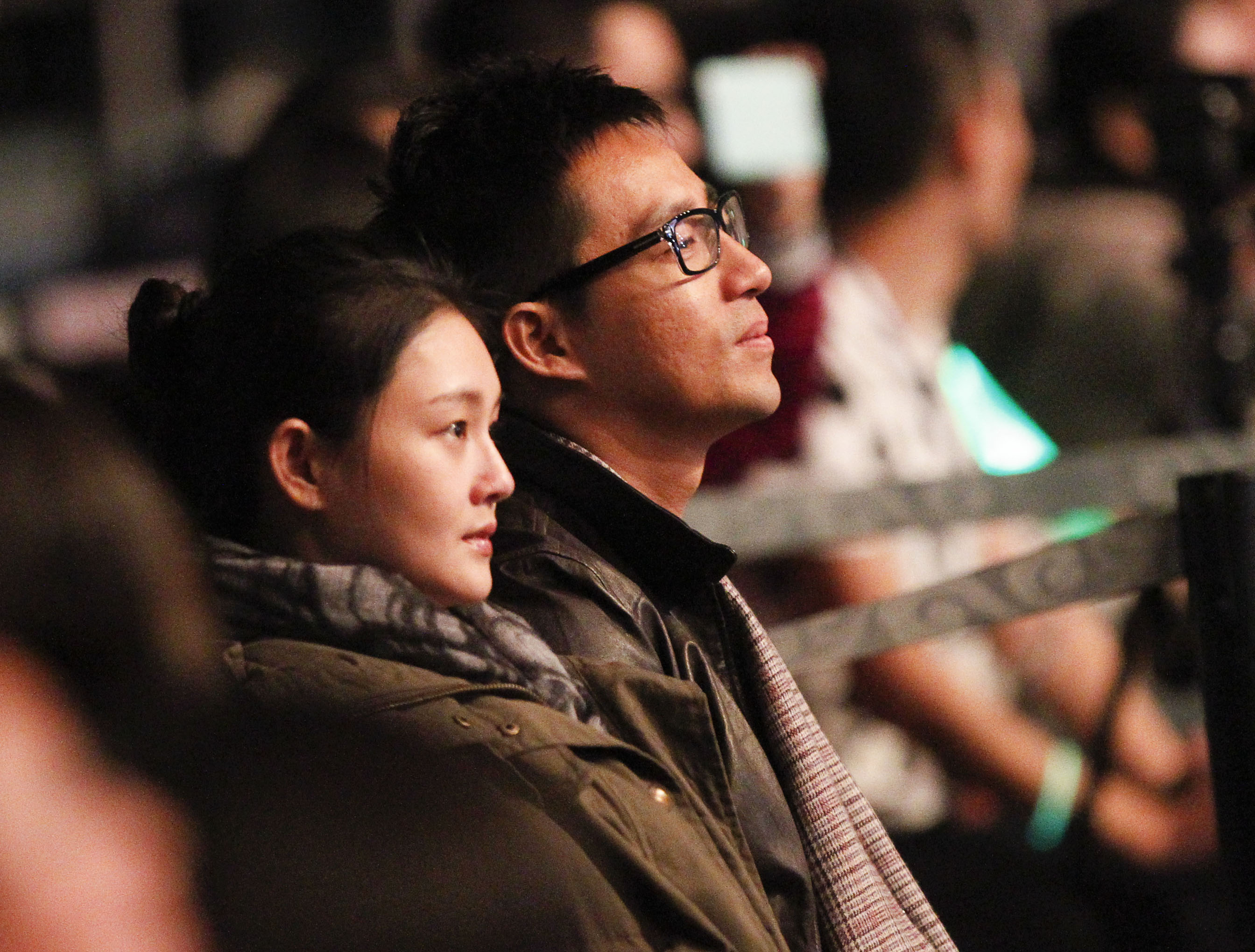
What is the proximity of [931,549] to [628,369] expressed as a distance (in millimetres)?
1784

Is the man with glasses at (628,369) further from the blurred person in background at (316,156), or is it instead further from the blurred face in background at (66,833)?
the blurred face in background at (66,833)

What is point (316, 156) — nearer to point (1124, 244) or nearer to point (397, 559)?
point (397, 559)

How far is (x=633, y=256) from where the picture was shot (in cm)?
188

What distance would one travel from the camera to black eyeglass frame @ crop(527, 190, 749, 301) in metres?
1.88

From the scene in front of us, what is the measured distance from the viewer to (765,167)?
377cm

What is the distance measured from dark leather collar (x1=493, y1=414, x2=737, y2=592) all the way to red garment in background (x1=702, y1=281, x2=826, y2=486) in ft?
4.19

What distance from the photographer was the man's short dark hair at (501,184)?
1879mm

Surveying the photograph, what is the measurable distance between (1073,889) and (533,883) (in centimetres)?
210

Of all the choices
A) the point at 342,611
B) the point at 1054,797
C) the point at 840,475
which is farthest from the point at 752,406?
the point at 1054,797

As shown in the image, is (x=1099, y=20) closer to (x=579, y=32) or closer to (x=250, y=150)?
(x=579, y=32)

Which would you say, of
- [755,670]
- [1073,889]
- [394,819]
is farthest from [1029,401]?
[394,819]

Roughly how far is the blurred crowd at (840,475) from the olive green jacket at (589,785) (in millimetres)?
37

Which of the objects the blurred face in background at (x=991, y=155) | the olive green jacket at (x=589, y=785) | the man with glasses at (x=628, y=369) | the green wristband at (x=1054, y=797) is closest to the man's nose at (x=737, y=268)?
the man with glasses at (x=628, y=369)

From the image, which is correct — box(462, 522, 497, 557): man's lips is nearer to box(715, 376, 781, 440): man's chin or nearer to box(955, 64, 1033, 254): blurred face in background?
box(715, 376, 781, 440): man's chin
